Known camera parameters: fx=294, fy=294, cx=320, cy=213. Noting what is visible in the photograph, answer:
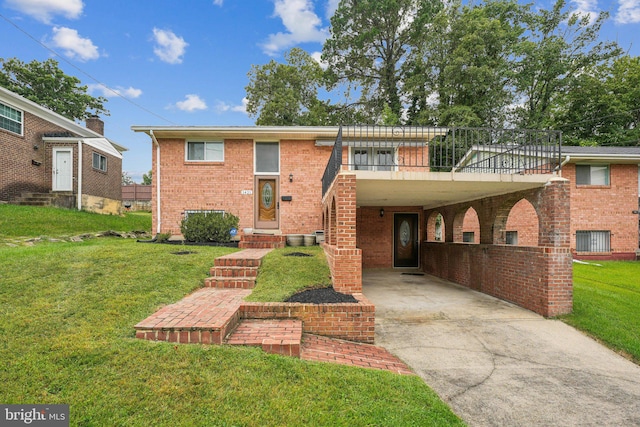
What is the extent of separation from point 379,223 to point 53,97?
1241 inches

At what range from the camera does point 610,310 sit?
5496 mm

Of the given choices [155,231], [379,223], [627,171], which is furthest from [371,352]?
[627,171]

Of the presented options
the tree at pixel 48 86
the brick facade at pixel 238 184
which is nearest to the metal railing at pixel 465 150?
the brick facade at pixel 238 184

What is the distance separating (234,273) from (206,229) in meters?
4.19

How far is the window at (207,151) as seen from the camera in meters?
11.0

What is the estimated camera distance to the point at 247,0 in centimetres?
1772

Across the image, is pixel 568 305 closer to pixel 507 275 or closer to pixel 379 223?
pixel 507 275

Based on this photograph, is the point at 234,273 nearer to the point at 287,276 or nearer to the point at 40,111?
the point at 287,276

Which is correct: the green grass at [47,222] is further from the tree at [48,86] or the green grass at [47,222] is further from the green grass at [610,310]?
the tree at [48,86]

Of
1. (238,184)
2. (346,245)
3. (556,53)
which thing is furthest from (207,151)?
(556,53)

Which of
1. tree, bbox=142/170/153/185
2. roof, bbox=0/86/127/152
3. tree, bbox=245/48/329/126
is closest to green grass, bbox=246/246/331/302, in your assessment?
roof, bbox=0/86/127/152

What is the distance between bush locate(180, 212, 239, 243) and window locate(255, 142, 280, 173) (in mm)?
2792

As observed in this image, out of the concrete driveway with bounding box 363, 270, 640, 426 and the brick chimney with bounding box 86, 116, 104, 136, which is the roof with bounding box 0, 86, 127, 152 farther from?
the concrete driveway with bounding box 363, 270, 640, 426

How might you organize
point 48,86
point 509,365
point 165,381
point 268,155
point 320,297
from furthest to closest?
point 48,86, point 268,155, point 320,297, point 509,365, point 165,381
